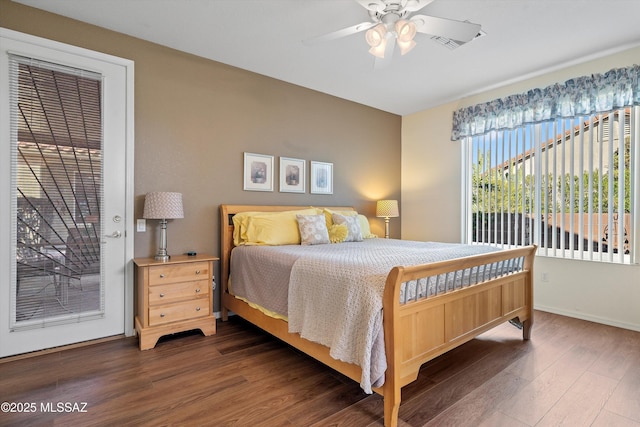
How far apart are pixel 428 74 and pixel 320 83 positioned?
1.26 meters

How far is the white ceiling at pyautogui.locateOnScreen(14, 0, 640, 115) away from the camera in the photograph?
2500mm

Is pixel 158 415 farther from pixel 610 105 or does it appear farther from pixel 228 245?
pixel 610 105

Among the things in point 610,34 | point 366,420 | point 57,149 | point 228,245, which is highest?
point 610,34

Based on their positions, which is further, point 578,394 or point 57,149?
point 57,149

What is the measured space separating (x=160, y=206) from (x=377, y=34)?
2175 millimetres

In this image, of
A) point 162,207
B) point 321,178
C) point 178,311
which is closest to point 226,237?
point 162,207

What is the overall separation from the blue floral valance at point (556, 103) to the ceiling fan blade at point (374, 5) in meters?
2.42

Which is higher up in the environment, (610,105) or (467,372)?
(610,105)

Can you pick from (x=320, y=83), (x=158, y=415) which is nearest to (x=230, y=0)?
(x=320, y=83)

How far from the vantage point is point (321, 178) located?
430cm

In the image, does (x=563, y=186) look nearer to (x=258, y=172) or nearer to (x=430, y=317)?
(x=430, y=317)

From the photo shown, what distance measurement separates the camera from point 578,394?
6.46 feet

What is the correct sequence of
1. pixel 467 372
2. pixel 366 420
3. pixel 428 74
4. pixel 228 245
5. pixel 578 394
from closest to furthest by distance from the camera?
pixel 366 420, pixel 578 394, pixel 467 372, pixel 228 245, pixel 428 74

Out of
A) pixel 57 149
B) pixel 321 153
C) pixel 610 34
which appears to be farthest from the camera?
pixel 321 153
